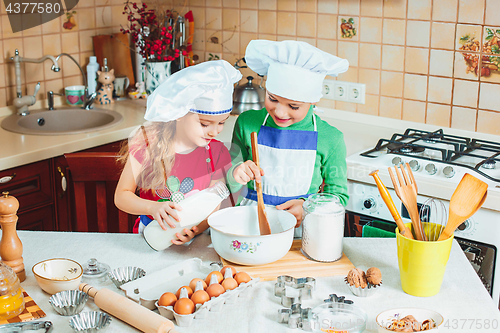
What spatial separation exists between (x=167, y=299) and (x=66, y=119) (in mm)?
1706

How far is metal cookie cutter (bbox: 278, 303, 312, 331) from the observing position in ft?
2.84

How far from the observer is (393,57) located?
2066 millimetres

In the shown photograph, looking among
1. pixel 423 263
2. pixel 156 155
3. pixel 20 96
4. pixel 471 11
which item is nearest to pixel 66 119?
pixel 20 96

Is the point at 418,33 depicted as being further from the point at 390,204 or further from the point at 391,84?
the point at 390,204

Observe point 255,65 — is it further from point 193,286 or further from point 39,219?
point 39,219

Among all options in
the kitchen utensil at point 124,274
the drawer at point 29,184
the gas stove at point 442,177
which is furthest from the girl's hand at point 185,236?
the drawer at point 29,184

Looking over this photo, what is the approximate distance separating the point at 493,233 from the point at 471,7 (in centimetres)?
86

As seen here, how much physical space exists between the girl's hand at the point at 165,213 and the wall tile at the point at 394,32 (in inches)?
52.9

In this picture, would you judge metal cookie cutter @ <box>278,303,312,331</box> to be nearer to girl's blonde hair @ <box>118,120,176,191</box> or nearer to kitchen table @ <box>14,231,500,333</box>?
kitchen table @ <box>14,231,500,333</box>

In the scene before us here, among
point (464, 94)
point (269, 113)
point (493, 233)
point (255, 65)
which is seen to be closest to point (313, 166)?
point (269, 113)

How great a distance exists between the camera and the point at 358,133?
206 cm

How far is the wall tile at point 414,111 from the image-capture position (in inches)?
80.5

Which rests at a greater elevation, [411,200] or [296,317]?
[411,200]

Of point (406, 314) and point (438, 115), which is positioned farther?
point (438, 115)
